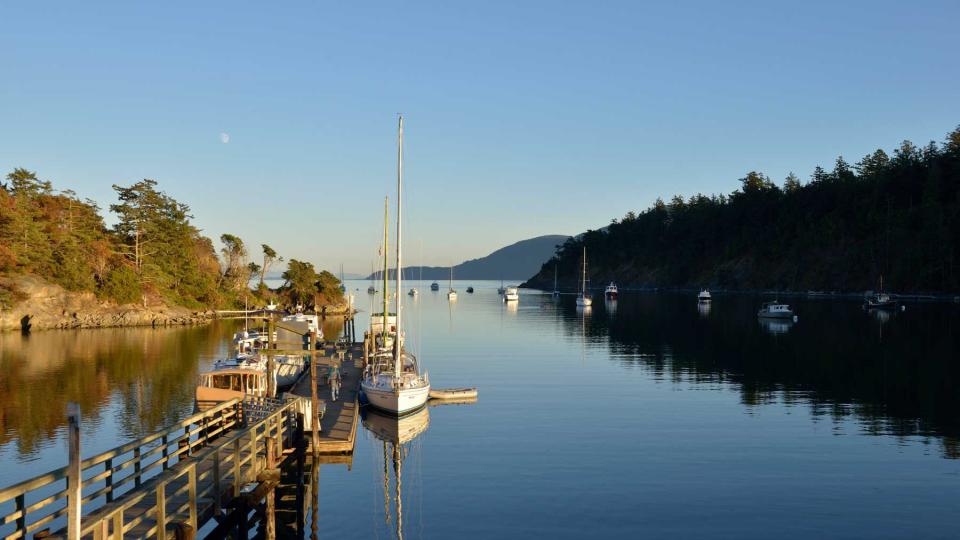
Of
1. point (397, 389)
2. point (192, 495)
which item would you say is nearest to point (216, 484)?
point (192, 495)

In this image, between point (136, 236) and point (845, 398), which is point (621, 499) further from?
point (136, 236)

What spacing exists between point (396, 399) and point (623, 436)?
12416 mm

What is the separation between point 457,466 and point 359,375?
24.1m

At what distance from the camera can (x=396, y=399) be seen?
4038 centimetres

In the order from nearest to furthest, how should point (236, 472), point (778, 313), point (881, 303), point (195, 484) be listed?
point (195, 484) → point (236, 472) → point (778, 313) → point (881, 303)

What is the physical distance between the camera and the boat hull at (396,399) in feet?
133

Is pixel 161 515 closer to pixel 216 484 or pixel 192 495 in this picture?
pixel 192 495

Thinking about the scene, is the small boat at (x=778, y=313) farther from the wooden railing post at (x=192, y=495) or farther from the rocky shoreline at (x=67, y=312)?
the wooden railing post at (x=192, y=495)

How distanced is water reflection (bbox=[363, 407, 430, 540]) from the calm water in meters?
0.19

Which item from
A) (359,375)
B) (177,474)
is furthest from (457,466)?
(359,375)

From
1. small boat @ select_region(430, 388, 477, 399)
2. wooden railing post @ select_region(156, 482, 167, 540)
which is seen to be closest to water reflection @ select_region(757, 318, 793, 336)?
small boat @ select_region(430, 388, 477, 399)

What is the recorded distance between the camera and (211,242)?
557ft

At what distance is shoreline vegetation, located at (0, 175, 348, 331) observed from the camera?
100 meters

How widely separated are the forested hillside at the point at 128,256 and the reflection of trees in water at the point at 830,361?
6683cm
